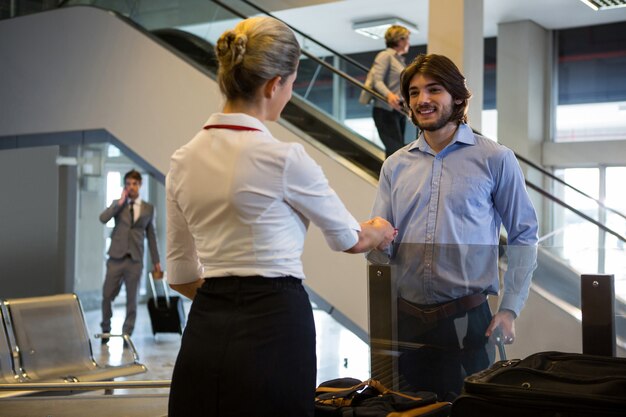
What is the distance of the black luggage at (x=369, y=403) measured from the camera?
7.49 feet

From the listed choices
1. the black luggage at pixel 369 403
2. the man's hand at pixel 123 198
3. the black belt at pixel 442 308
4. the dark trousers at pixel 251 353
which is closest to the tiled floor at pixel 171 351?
the man's hand at pixel 123 198

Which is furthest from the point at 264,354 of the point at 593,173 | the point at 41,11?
the point at 593,173

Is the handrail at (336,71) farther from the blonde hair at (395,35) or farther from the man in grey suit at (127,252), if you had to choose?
the man in grey suit at (127,252)

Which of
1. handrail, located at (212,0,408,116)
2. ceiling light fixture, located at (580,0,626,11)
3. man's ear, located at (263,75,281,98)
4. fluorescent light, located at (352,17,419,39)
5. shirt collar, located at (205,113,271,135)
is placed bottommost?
shirt collar, located at (205,113,271,135)

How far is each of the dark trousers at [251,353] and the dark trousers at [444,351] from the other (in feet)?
2.67

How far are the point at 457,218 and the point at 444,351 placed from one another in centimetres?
45

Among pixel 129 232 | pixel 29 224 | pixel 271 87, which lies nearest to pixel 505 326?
pixel 271 87

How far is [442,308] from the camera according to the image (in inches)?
102

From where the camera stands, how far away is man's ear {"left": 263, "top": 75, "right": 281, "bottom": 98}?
6.09 feet

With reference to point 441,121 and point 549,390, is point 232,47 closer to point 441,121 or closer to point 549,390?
point 549,390

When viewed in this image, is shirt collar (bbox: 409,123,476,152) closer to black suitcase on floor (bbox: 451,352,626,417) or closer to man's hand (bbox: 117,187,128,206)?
black suitcase on floor (bbox: 451,352,626,417)

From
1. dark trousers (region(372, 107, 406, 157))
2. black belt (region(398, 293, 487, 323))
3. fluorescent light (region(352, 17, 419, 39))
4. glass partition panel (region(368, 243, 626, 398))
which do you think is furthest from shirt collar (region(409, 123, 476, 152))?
fluorescent light (region(352, 17, 419, 39))

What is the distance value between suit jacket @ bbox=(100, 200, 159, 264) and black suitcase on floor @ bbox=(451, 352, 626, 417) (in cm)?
740

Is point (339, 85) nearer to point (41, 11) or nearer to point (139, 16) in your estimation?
point (139, 16)
